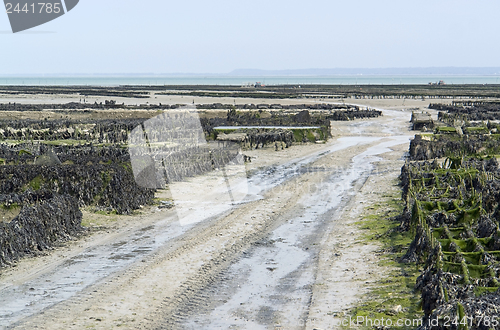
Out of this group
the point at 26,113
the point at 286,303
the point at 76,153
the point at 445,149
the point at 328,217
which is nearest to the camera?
the point at 286,303

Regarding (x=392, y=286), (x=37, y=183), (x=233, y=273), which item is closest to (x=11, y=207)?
(x=37, y=183)

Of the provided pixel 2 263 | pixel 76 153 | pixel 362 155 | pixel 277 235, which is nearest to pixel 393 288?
pixel 277 235

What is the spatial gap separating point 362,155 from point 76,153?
44.8 ft

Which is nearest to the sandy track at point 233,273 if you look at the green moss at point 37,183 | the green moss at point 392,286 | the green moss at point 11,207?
the green moss at point 392,286

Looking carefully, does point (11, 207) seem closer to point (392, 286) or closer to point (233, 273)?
point (233, 273)

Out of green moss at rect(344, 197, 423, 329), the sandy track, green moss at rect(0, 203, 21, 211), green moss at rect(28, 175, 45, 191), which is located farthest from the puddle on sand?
green moss at rect(28, 175, 45, 191)

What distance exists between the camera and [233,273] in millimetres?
9586

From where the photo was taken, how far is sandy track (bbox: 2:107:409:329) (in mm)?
7488

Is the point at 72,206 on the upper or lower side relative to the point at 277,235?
upper

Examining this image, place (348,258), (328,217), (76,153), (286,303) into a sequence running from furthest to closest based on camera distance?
1. (76,153)
2. (328,217)
3. (348,258)
4. (286,303)

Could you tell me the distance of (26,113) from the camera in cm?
4569

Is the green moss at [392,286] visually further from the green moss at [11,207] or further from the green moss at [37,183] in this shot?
the green moss at [37,183]

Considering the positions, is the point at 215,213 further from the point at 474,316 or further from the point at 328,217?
the point at 474,316

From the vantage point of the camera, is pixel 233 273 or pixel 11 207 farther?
pixel 11 207
